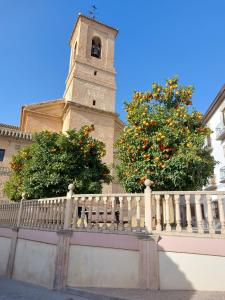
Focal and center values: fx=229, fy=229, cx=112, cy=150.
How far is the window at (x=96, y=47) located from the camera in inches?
897

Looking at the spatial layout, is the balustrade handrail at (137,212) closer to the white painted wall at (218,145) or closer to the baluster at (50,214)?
the baluster at (50,214)

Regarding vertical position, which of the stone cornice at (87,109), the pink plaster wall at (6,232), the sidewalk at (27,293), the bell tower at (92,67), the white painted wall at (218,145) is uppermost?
the bell tower at (92,67)

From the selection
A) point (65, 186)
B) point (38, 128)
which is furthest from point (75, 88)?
point (65, 186)

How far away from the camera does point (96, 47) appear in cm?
2316

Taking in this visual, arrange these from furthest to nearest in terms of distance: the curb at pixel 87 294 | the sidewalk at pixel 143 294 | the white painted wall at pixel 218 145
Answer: the white painted wall at pixel 218 145 < the curb at pixel 87 294 < the sidewalk at pixel 143 294

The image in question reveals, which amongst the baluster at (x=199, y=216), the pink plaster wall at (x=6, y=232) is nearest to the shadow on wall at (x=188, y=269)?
the baluster at (x=199, y=216)

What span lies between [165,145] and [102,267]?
3989 mm

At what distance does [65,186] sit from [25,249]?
2.87 metres

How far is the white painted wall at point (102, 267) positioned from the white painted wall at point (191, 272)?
65cm

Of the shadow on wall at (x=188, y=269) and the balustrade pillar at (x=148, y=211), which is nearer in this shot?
the shadow on wall at (x=188, y=269)

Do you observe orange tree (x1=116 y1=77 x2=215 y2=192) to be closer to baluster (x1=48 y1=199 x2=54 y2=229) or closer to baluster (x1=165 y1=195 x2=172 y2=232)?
baluster (x1=165 y1=195 x2=172 y2=232)

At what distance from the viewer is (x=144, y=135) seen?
304 inches

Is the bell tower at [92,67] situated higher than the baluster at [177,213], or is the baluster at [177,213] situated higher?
the bell tower at [92,67]

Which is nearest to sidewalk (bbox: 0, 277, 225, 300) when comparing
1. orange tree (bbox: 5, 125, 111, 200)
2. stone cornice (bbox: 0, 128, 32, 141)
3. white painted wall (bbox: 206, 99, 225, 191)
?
orange tree (bbox: 5, 125, 111, 200)
